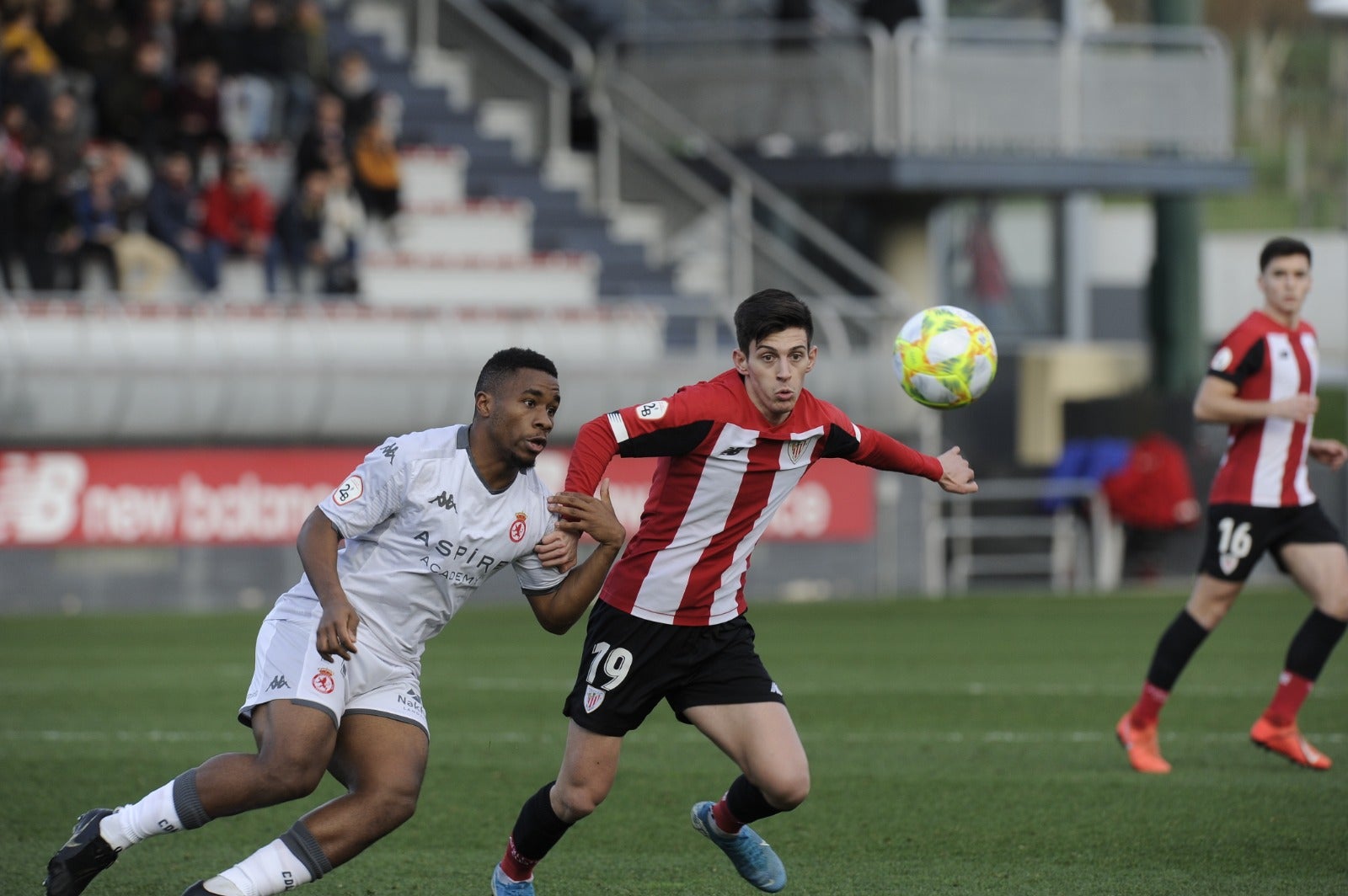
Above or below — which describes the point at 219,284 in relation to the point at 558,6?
below

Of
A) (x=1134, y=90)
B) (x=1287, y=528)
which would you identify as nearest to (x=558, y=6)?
(x=1134, y=90)

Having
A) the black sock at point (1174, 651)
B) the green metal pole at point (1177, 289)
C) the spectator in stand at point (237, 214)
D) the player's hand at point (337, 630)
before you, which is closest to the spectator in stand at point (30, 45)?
the spectator in stand at point (237, 214)

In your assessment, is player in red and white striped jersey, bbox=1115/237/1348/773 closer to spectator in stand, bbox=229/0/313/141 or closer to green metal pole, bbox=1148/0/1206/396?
spectator in stand, bbox=229/0/313/141

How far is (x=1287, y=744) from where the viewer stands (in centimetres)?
845

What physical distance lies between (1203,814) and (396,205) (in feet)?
50.4

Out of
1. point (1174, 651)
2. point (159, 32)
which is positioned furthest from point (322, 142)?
point (1174, 651)

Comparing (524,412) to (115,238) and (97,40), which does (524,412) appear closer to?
(115,238)

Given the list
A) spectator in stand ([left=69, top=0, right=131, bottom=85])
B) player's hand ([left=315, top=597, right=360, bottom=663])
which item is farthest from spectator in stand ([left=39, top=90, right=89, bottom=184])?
player's hand ([left=315, top=597, right=360, bottom=663])

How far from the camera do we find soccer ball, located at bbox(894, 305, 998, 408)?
21.0 feet

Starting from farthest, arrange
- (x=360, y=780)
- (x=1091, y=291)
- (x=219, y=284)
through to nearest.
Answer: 1. (x=1091, y=291)
2. (x=219, y=284)
3. (x=360, y=780)

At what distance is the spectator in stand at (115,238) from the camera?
1892 centimetres

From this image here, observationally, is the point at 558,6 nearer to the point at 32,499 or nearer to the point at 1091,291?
the point at 32,499

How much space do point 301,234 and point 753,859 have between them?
15.0m

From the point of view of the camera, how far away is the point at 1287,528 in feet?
27.9
